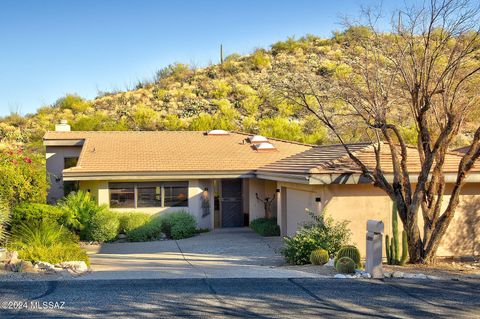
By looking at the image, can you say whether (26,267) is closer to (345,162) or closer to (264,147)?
(345,162)

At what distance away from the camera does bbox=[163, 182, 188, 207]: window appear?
2525cm

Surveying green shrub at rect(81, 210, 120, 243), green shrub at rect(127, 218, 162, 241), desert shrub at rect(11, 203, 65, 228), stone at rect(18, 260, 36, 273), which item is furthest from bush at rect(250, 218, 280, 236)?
stone at rect(18, 260, 36, 273)

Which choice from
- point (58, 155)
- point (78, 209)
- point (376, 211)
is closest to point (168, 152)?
point (78, 209)

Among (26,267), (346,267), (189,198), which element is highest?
(189,198)

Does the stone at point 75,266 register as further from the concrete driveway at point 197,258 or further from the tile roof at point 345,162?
the tile roof at point 345,162

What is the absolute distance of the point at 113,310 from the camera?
1000 centimetres

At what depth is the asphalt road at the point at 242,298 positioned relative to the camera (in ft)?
32.6

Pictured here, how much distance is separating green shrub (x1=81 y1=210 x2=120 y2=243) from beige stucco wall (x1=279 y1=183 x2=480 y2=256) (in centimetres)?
759

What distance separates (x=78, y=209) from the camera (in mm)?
22797

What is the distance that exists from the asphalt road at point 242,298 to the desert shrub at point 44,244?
92.3 inches

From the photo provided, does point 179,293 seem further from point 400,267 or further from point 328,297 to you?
point 400,267

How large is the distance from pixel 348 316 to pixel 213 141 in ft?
67.3

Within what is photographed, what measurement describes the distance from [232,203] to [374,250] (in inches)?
556

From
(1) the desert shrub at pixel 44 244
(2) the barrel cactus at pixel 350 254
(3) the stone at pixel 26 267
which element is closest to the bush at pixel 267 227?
(1) the desert shrub at pixel 44 244
